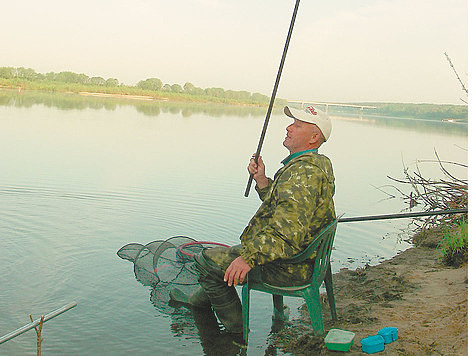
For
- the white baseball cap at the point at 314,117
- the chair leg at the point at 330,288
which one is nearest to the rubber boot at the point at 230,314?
the chair leg at the point at 330,288

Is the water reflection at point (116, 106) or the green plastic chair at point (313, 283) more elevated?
the water reflection at point (116, 106)

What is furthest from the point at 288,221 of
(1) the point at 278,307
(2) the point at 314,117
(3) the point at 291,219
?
(1) the point at 278,307

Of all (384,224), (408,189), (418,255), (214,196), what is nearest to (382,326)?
(418,255)

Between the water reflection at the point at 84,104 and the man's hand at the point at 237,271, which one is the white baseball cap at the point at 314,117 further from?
the water reflection at the point at 84,104

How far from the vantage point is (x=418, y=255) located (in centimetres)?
719

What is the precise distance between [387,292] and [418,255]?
6.57 feet

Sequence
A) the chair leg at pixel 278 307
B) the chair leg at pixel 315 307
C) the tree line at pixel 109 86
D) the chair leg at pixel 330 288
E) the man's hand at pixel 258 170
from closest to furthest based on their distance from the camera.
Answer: the chair leg at pixel 315 307, the man's hand at pixel 258 170, the chair leg at pixel 330 288, the chair leg at pixel 278 307, the tree line at pixel 109 86

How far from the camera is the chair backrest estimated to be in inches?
151

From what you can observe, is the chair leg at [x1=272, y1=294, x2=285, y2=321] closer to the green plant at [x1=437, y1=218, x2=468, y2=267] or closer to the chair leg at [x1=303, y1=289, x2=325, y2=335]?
the chair leg at [x1=303, y1=289, x2=325, y2=335]

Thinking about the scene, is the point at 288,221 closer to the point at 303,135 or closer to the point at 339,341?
the point at 303,135

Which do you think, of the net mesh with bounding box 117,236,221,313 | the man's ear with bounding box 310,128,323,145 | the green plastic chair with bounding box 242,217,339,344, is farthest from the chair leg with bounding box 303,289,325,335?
the net mesh with bounding box 117,236,221,313

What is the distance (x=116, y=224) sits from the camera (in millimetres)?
7922

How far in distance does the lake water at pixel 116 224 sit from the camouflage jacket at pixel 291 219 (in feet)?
2.37

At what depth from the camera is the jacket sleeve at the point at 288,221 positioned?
3725mm
